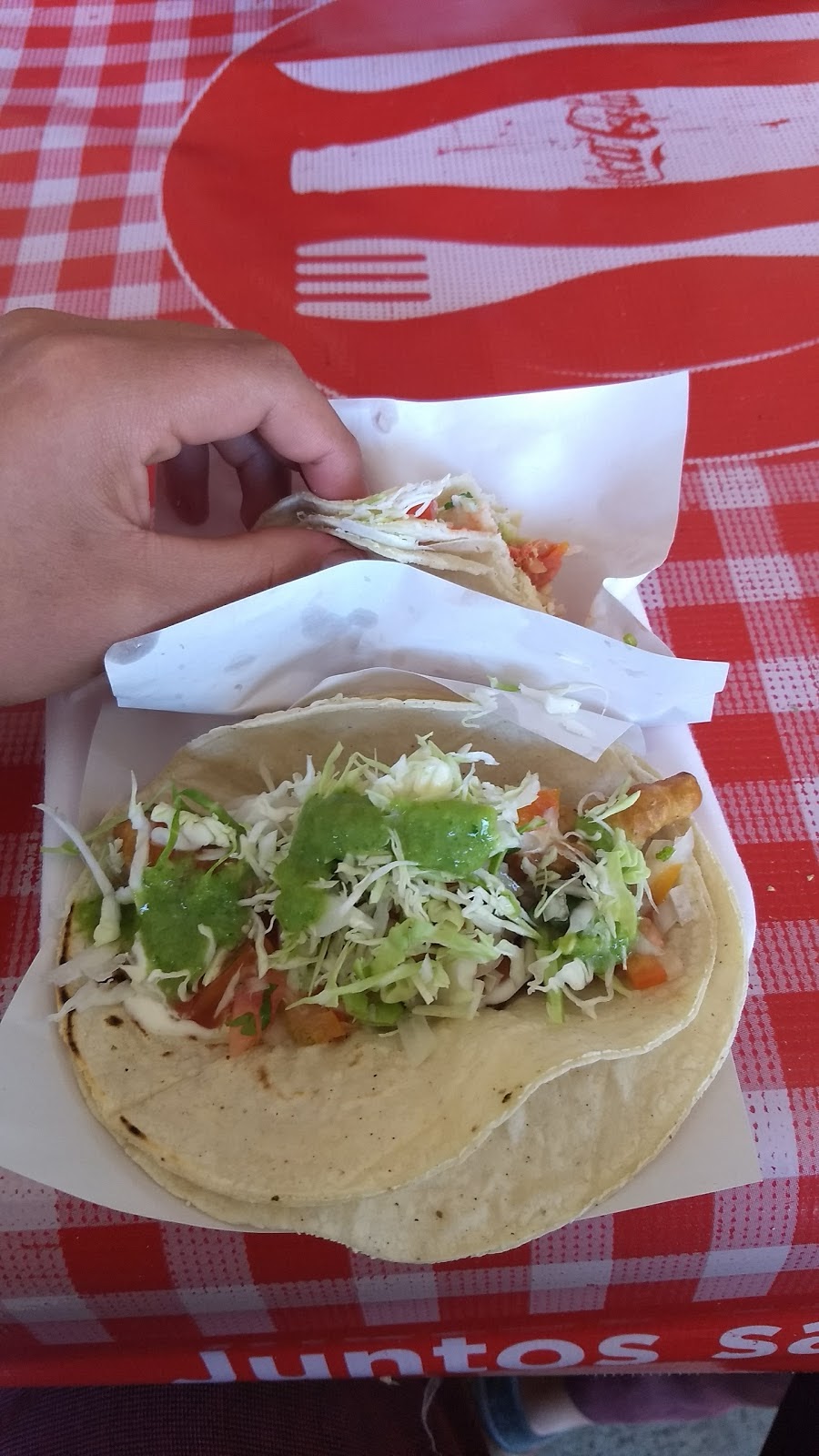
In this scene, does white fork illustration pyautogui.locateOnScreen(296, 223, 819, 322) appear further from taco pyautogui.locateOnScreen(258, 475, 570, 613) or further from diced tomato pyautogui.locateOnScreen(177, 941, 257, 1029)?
diced tomato pyautogui.locateOnScreen(177, 941, 257, 1029)

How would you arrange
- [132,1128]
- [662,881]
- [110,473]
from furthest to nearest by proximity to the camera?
1. [662,881]
2. [110,473]
3. [132,1128]

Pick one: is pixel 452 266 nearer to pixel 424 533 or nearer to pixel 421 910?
pixel 424 533

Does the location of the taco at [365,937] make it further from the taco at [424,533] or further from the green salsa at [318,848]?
the taco at [424,533]

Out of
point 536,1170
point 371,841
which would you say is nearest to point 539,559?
point 371,841

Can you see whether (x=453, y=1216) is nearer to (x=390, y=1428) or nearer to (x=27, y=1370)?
(x=27, y=1370)

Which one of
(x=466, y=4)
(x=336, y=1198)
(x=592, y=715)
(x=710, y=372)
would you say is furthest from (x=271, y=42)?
(x=336, y=1198)

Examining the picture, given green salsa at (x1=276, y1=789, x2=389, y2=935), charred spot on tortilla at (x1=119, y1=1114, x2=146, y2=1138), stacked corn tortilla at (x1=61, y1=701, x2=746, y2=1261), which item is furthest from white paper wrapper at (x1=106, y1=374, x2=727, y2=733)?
charred spot on tortilla at (x1=119, y1=1114, x2=146, y2=1138)
